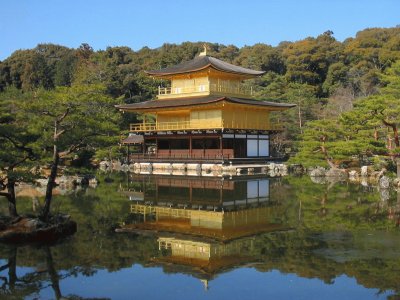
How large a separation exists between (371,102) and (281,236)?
13.6 m

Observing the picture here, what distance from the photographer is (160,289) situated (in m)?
8.62

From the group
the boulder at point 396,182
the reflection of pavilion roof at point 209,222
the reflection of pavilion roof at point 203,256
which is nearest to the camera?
the reflection of pavilion roof at point 203,256

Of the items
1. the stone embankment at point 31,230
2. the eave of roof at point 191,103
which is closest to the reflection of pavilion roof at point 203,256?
the stone embankment at point 31,230

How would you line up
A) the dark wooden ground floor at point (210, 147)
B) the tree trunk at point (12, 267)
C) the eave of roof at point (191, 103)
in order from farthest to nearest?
the dark wooden ground floor at point (210, 147) → the eave of roof at point (191, 103) → the tree trunk at point (12, 267)

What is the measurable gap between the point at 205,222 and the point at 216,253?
4.08 m

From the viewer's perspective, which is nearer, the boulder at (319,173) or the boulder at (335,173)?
the boulder at (335,173)

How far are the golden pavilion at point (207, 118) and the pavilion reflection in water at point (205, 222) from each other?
41.5ft

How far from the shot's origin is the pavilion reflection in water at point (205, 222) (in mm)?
10336

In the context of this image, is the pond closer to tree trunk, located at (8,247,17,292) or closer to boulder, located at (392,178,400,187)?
tree trunk, located at (8,247,17,292)

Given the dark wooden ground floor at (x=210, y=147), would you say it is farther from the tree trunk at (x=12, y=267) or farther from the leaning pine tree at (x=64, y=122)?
the tree trunk at (x=12, y=267)

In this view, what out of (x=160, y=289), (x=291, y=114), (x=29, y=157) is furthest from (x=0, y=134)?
(x=291, y=114)

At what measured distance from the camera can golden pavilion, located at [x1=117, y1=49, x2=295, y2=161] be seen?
38.3 meters

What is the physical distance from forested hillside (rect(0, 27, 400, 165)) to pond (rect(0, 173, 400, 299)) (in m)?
12.4

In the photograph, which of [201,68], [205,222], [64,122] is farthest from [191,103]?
[64,122]
